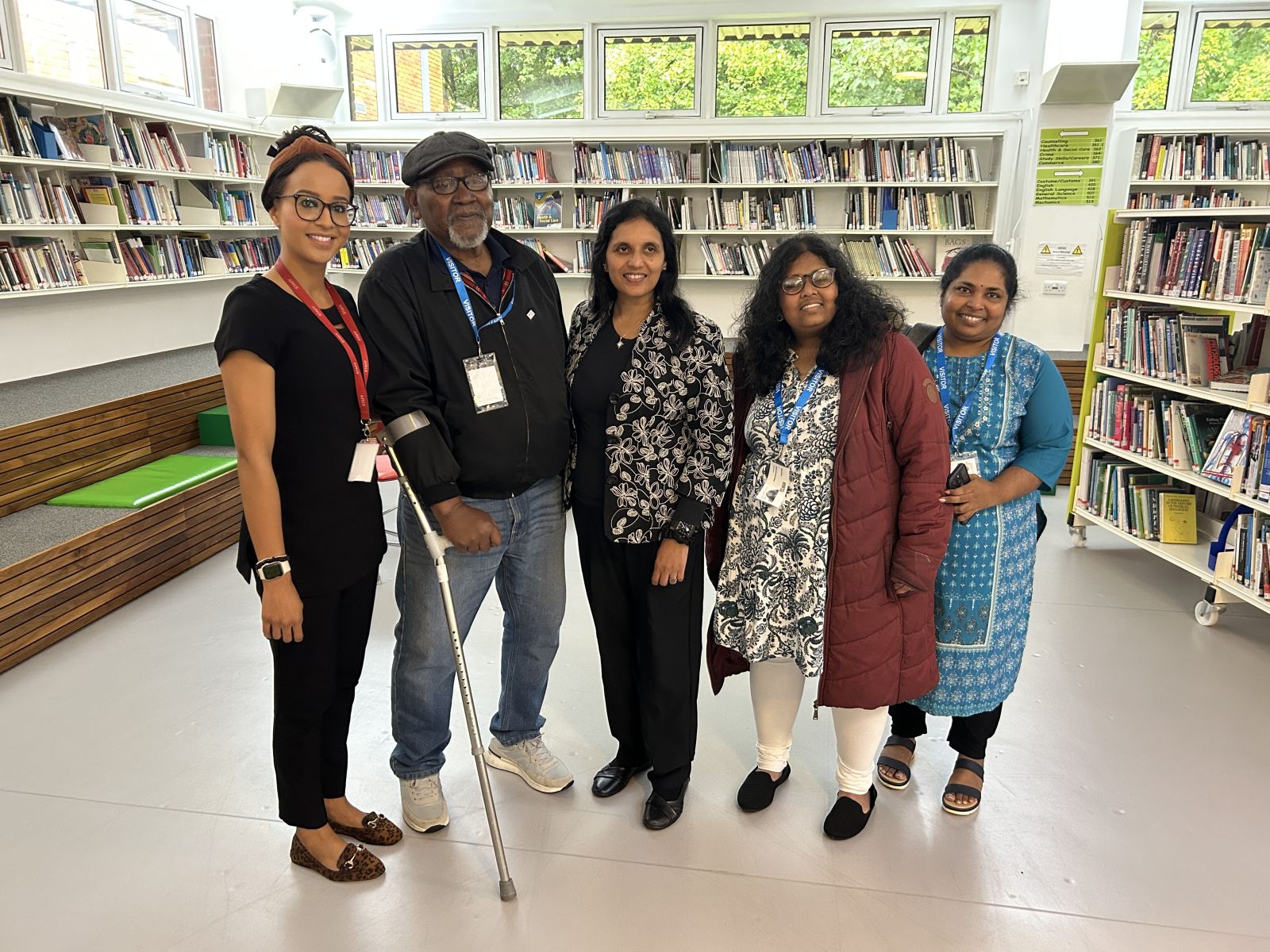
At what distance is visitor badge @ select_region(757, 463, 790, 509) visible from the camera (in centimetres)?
196

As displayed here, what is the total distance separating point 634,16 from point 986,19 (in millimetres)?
2614

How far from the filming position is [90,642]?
3.24 m

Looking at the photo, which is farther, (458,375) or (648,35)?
(648,35)

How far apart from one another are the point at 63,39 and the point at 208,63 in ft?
4.61

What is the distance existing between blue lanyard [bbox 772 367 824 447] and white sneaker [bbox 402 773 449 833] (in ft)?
4.22

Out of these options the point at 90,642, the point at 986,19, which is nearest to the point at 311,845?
the point at 90,642

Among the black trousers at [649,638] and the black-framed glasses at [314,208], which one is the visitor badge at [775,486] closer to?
the black trousers at [649,638]

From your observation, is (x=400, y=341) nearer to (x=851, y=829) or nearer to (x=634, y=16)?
(x=851, y=829)

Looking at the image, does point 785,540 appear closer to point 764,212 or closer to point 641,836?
point 641,836

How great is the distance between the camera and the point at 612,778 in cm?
236

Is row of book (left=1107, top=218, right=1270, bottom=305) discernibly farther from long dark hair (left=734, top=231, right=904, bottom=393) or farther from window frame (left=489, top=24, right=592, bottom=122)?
window frame (left=489, top=24, right=592, bottom=122)

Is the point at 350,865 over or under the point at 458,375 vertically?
under

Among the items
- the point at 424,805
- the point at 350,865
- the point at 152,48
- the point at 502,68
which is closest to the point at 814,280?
the point at 424,805

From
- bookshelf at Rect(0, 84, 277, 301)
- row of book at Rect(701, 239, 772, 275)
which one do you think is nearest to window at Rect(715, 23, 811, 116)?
row of book at Rect(701, 239, 772, 275)
